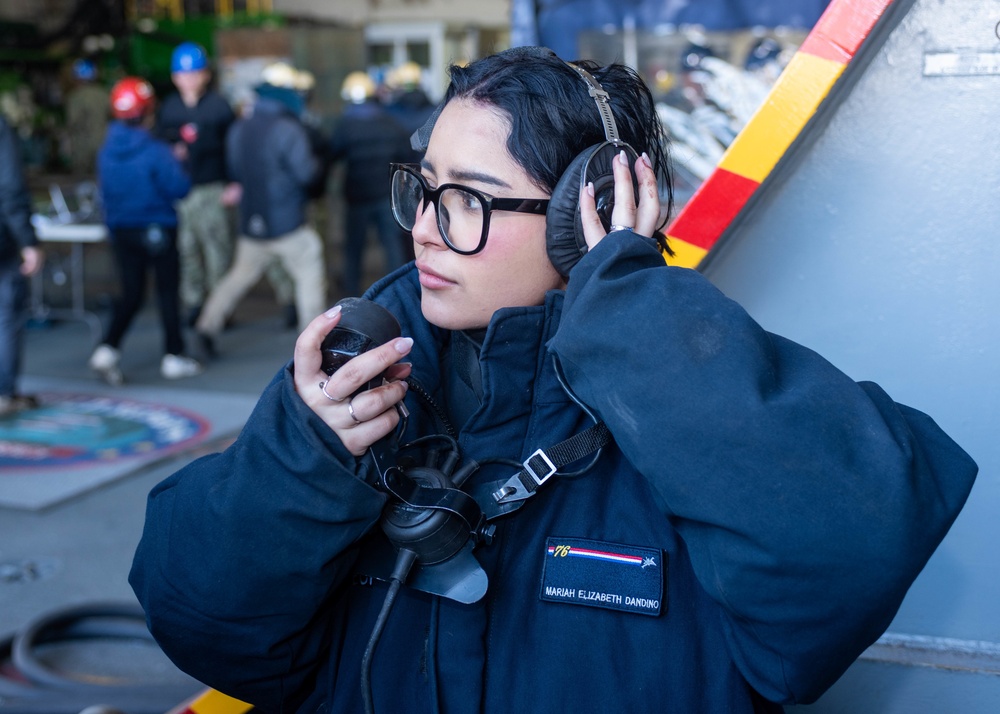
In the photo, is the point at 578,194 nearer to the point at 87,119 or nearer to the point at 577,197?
the point at 577,197

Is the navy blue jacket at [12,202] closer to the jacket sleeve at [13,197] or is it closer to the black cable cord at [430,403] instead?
the jacket sleeve at [13,197]

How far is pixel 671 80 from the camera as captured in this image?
738 centimetres

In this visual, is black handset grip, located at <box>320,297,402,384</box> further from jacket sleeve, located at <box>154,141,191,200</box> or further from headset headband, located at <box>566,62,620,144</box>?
jacket sleeve, located at <box>154,141,191,200</box>

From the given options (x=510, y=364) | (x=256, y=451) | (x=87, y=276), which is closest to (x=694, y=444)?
(x=510, y=364)

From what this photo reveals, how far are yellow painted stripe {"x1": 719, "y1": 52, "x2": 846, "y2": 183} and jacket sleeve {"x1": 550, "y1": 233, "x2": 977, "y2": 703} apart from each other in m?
0.45

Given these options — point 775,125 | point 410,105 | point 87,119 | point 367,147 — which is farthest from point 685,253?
point 87,119

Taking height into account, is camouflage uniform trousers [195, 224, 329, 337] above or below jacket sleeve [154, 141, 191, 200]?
below

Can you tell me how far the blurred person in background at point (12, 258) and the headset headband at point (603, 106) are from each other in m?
5.20

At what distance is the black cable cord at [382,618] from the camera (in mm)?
Result: 1320

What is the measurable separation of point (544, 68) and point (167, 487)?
0.83 m

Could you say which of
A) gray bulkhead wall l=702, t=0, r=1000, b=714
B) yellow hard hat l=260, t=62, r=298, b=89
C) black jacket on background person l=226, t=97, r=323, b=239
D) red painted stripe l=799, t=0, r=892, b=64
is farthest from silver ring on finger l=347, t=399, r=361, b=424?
yellow hard hat l=260, t=62, r=298, b=89

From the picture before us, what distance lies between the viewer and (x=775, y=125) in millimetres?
1589

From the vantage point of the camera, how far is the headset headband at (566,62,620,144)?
4.66ft

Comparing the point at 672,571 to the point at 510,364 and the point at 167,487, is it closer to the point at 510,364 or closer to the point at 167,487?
the point at 510,364
